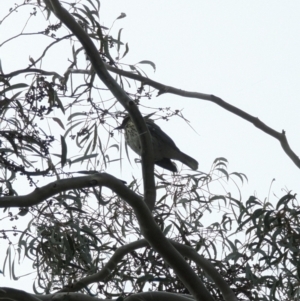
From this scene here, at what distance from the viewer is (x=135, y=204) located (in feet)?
6.28

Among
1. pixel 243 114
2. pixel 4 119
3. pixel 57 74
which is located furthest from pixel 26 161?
pixel 243 114

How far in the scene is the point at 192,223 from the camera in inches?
109

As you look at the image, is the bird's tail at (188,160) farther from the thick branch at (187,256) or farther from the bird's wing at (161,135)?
the thick branch at (187,256)

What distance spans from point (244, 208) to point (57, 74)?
86 centimetres

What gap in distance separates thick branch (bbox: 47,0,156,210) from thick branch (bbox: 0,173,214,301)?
1.32ft

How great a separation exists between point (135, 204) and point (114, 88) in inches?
20.9

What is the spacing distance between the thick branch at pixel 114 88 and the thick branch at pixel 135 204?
0.40 metres

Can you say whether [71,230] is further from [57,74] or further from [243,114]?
[243,114]

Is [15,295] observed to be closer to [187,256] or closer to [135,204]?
[135,204]

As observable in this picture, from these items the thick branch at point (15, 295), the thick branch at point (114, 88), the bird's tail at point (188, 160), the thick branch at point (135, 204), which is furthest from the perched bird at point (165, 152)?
the thick branch at point (15, 295)

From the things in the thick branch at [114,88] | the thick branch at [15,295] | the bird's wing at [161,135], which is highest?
the bird's wing at [161,135]

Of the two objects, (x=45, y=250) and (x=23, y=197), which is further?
(x=45, y=250)

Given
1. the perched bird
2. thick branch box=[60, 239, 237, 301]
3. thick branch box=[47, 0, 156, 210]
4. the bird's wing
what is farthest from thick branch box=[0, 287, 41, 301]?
the bird's wing

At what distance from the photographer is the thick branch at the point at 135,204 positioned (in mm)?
1708
